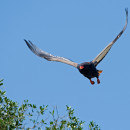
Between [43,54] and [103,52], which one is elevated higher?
[43,54]

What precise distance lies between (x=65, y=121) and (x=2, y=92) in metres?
2.11

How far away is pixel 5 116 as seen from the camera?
873cm

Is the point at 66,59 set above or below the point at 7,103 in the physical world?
above

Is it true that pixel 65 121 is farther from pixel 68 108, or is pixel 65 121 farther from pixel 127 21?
pixel 127 21

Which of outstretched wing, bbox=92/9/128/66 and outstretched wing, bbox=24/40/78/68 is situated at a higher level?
outstretched wing, bbox=24/40/78/68

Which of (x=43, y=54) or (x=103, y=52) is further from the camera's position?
(x=43, y=54)

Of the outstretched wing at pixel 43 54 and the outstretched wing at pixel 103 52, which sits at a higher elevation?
the outstretched wing at pixel 43 54

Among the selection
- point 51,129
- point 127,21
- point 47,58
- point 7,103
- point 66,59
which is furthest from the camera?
point 47,58

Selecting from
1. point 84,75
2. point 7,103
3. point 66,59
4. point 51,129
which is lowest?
point 51,129

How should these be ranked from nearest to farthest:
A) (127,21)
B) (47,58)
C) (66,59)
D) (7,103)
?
(7,103) < (127,21) < (66,59) < (47,58)

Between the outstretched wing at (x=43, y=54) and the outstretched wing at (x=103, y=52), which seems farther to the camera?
Result: the outstretched wing at (x=43, y=54)

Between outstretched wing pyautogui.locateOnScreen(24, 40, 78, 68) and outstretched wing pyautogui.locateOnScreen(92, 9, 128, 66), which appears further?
outstretched wing pyautogui.locateOnScreen(24, 40, 78, 68)

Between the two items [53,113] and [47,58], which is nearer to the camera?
[53,113]

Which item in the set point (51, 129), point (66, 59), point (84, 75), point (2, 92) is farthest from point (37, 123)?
point (66, 59)
